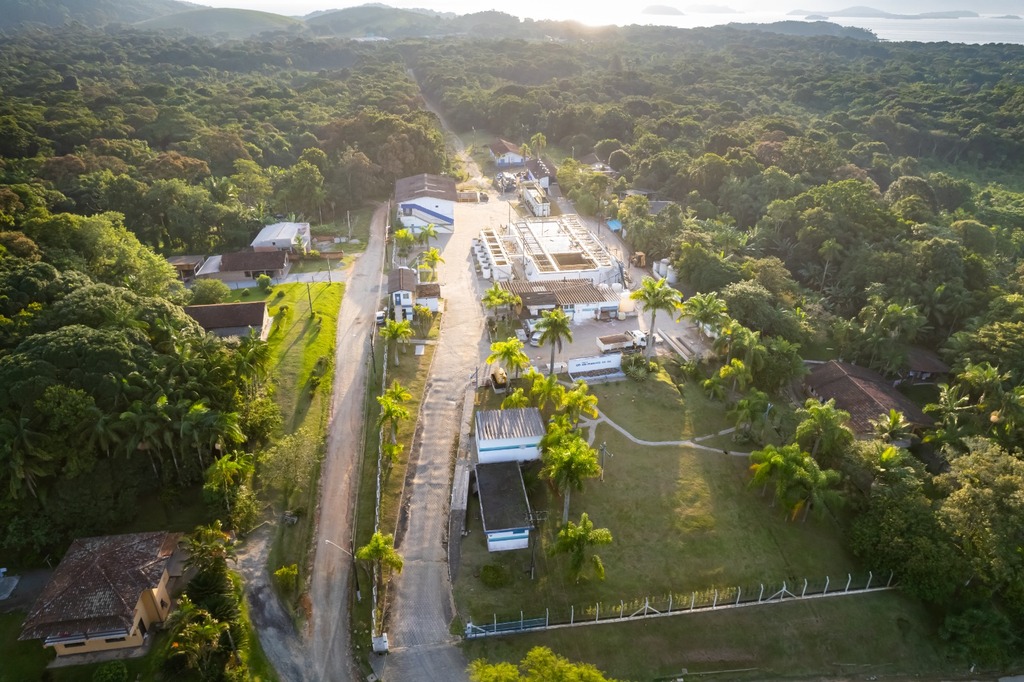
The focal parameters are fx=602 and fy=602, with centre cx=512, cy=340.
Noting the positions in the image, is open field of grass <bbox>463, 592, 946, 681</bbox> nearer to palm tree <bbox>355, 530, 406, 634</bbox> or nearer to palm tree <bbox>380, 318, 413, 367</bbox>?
palm tree <bbox>355, 530, 406, 634</bbox>

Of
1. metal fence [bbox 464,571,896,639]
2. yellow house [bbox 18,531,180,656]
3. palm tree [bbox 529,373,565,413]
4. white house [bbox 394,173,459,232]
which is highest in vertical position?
white house [bbox 394,173,459,232]

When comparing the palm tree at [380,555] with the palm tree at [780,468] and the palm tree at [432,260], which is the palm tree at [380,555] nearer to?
the palm tree at [780,468]

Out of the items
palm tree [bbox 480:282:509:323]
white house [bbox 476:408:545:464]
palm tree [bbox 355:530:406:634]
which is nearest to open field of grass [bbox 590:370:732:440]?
white house [bbox 476:408:545:464]

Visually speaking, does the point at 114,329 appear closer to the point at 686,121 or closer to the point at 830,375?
the point at 830,375

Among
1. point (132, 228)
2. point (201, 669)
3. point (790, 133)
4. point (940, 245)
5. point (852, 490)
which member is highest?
point (790, 133)

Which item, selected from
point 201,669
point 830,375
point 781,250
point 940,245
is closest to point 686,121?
point 781,250

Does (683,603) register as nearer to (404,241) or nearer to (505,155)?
(404,241)

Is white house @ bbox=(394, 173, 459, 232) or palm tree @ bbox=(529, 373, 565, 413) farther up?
white house @ bbox=(394, 173, 459, 232)
